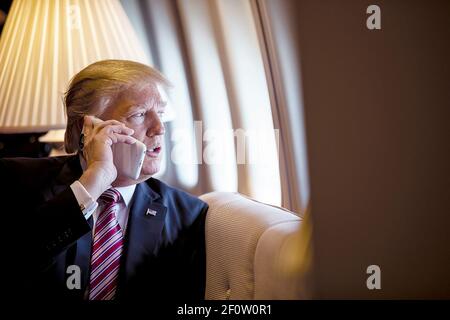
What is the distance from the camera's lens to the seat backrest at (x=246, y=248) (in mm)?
1221

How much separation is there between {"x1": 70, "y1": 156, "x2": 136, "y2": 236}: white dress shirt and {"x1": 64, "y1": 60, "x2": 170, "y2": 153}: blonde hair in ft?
0.36

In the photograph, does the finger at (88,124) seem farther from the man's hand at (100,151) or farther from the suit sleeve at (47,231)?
the suit sleeve at (47,231)

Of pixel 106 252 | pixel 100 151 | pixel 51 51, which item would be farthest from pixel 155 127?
pixel 51 51

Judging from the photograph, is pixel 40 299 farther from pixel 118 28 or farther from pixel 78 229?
pixel 118 28

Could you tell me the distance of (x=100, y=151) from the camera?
1306 mm

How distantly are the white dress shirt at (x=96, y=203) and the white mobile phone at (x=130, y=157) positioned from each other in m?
0.08

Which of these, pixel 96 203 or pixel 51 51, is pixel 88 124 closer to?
pixel 96 203

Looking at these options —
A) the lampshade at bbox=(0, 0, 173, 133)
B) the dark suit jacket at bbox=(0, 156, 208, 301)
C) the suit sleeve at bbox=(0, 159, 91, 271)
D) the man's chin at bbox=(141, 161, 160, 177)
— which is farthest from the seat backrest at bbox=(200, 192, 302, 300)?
the lampshade at bbox=(0, 0, 173, 133)

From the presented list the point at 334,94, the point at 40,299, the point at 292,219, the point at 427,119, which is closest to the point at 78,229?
the point at 40,299

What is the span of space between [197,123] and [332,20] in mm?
513

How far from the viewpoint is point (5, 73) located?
1.83 metres

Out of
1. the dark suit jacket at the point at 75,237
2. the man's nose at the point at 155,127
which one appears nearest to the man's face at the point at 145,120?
the man's nose at the point at 155,127

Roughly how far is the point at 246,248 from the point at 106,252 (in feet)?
1.02
